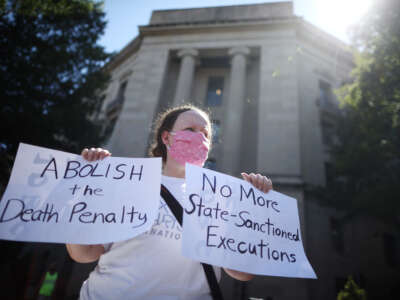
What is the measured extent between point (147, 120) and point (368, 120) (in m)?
12.3

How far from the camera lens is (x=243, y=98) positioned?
696 inches

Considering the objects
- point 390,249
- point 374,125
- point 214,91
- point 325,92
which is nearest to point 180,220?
point 374,125

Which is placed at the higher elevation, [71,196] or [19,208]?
[71,196]

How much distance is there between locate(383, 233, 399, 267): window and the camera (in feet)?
51.3

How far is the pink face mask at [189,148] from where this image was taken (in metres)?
2.21

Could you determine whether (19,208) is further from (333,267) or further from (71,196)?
(333,267)

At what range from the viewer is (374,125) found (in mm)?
10867

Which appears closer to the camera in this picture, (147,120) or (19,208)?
(19,208)

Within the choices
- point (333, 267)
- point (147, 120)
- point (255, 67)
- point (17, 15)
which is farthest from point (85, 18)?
point (333, 267)

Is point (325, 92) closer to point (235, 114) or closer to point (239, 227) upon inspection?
point (235, 114)

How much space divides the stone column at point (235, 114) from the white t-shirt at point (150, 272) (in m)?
13.3

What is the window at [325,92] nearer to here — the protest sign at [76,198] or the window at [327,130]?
the window at [327,130]

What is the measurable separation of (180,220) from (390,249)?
19.9 meters

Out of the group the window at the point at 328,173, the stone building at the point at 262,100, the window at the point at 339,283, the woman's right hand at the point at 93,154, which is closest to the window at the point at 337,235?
the stone building at the point at 262,100
